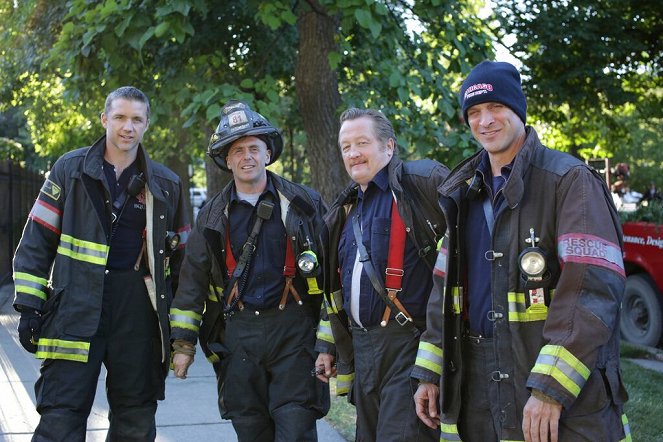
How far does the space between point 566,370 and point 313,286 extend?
6.19 feet

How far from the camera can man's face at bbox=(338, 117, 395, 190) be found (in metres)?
3.84

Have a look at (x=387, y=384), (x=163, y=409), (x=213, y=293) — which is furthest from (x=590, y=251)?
(x=163, y=409)

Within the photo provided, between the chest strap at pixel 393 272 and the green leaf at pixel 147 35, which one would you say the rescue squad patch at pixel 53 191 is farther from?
the green leaf at pixel 147 35

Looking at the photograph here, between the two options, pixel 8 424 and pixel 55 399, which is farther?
pixel 8 424

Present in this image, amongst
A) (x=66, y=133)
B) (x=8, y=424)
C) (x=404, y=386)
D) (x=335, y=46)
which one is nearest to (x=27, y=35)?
(x=66, y=133)

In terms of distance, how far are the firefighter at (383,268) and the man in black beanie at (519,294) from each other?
0.89 ft

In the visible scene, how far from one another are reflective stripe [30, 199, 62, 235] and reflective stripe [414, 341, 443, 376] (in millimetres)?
2053

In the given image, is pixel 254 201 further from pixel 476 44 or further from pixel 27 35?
pixel 27 35

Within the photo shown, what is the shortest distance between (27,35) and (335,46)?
6.99m

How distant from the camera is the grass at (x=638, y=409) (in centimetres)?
551

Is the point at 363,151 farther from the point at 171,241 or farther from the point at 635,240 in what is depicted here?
the point at 635,240

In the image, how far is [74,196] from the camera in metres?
4.32

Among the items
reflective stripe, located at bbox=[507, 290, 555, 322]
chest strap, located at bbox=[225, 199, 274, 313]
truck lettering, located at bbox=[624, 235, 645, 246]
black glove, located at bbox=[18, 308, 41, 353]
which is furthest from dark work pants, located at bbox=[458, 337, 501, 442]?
truck lettering, located at bbox=[624, 235, 645, 246]

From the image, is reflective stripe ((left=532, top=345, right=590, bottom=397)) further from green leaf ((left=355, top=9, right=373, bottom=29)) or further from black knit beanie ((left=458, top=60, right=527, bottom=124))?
green leaf ((left=355, top=9, right=373, bottom=29))
